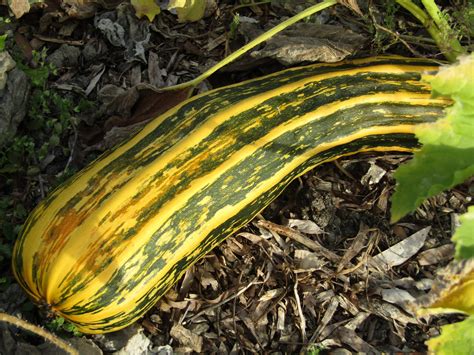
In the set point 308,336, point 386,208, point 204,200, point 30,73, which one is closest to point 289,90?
point 204,200

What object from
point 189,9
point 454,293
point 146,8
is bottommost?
point 454,293

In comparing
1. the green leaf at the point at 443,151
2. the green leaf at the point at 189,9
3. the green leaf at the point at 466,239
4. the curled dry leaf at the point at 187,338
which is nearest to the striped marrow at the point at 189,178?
the curled dry leaf at the point at 187,338

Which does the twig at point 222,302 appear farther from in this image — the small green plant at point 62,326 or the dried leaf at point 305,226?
the small green plant at point 62,326

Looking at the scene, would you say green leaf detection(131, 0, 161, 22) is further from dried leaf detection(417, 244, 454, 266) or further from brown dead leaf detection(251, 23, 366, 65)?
dried leaf detection(417, 244, 454, 266)

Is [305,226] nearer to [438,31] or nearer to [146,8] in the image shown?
[438,31]

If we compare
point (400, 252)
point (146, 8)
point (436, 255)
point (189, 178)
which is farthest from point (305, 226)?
point (146, 8)

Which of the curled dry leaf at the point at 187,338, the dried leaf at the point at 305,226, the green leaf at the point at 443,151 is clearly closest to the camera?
the green leaf at the point at 443,151
